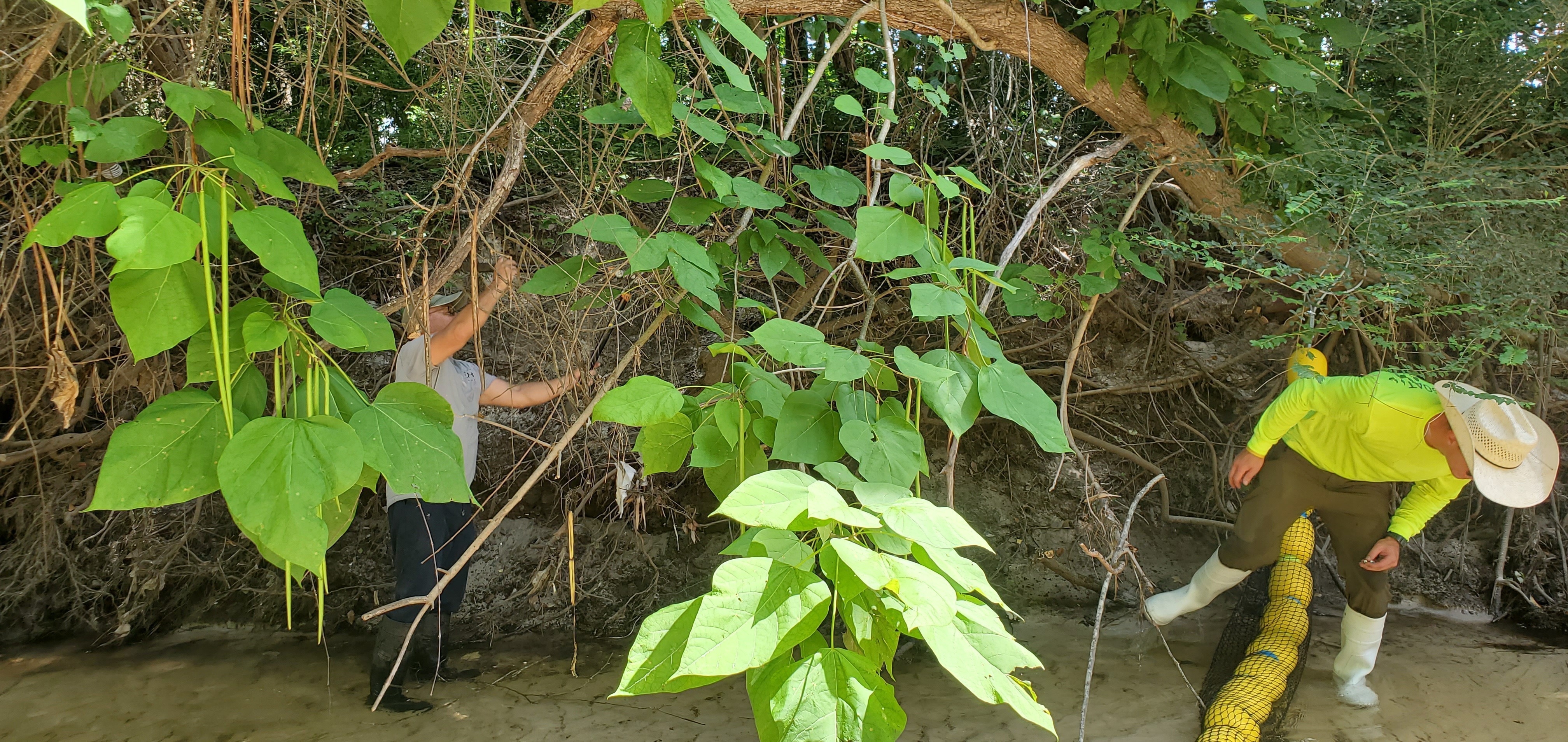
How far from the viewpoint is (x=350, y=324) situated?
4.29 feet

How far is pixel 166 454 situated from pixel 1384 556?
3.59 meters

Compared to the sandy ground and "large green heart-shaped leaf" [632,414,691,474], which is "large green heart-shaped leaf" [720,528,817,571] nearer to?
"large green heart-shaped leaf" [632,414,691,474]

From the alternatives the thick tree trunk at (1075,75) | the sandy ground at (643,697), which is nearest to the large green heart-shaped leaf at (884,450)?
the thick tree trunk at (1075,75)

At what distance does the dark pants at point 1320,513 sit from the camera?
10.4ft

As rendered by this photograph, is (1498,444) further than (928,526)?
Yes

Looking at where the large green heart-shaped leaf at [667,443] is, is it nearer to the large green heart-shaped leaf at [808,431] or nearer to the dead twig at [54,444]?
the large green heart-shaped leaf at [808,431]

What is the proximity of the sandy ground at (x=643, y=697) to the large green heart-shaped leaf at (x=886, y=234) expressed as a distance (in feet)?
6.51

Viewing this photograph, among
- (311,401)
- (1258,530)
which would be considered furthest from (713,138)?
(1258,530)

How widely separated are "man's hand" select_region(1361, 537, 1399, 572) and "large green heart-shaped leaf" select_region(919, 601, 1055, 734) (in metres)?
2.91

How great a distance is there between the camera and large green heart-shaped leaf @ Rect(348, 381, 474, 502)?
1195 millimetres

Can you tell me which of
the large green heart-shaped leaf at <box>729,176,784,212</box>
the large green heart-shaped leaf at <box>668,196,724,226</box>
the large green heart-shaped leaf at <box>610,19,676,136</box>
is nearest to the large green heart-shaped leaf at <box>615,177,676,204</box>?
the large green heart-shaped leaf at <box>668,196,724,226</box>

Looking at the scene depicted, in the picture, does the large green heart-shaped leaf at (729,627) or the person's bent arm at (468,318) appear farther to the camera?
the person's bent arm at (468,318)

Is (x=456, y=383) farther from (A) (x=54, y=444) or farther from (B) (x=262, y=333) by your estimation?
(B) (x=262, y=333)

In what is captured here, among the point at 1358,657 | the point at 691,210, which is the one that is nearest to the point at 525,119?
the point at 691,210
